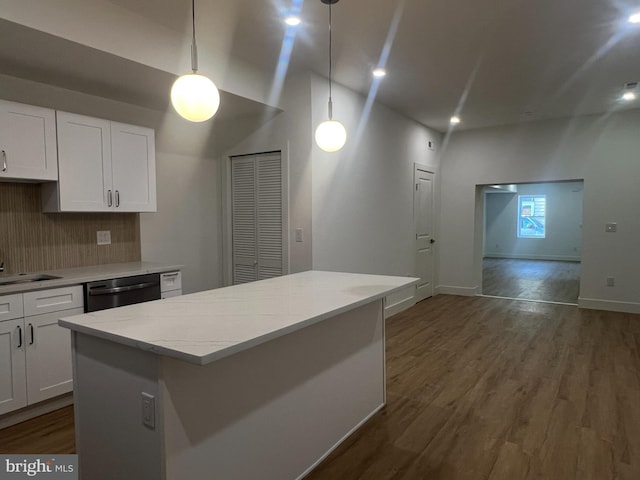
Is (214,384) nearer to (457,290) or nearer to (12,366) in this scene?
(12,366)

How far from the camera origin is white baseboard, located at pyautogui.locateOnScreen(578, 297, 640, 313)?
5.55m

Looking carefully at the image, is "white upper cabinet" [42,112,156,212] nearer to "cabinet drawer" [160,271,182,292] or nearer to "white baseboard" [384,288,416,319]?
"cabinet drawer" [160,271,182,292]

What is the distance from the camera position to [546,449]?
235 cm

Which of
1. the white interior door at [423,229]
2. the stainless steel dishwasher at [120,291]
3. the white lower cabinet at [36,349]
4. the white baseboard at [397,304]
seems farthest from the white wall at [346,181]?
the white lower cabinet at [36,349]

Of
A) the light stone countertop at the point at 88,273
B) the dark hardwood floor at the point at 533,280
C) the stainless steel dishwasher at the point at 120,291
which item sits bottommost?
the dark hardwood floor at the point at 533,280

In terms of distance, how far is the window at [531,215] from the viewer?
12.1m

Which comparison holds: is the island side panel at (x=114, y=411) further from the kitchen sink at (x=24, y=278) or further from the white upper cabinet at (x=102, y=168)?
the white upper cabinet at (x=102, y=168)

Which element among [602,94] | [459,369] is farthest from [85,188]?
[602,94]

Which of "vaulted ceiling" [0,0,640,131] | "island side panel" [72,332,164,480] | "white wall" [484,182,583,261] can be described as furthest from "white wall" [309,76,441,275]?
"white wall" [484,182,583,261]

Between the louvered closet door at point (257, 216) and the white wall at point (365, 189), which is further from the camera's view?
the louvered closet door at point (257, 216)

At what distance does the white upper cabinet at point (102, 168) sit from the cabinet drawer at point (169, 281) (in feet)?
2.12

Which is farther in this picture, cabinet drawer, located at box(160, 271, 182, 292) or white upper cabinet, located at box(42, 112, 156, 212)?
cabinet drawer, located at box(160, 271, 182, 292)

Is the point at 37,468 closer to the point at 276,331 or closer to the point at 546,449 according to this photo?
the point at 276,331

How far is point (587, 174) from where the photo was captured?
576cm
